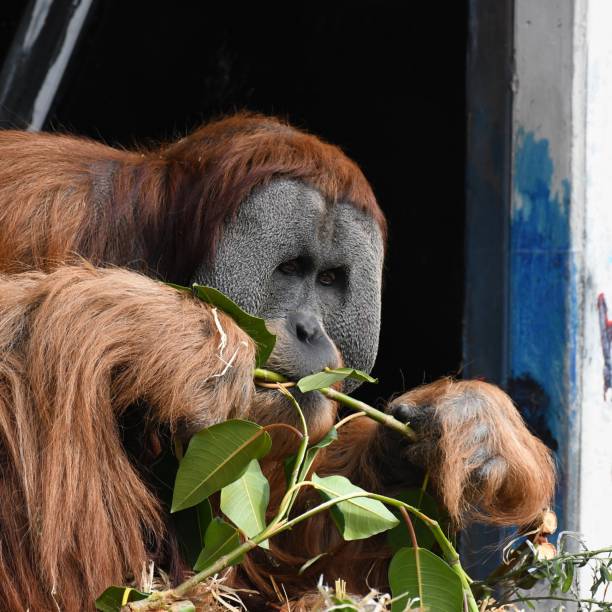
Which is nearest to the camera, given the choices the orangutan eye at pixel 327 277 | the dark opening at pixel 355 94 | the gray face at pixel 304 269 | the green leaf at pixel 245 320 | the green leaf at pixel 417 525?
the green leaf at pixel 245 320

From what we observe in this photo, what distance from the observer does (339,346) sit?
2.75m

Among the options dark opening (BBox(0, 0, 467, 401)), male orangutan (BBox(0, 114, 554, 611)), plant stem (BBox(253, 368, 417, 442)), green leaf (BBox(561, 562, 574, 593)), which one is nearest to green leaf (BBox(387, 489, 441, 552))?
male orangutan (BBox(0, 114, 554, 611))

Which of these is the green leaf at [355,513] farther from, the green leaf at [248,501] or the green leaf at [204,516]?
the green leaf at [204,516]

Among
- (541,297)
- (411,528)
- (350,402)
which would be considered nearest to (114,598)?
(411,528)

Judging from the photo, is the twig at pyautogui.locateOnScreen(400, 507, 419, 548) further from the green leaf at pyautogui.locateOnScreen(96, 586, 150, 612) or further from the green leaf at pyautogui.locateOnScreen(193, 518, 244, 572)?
the green leaf at pyautogui.locateOnScreen(96, 586, 150, 612)

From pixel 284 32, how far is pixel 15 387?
3574 mm

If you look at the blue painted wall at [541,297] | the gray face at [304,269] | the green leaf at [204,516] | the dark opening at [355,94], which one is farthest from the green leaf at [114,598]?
the dark opening at [355,94]

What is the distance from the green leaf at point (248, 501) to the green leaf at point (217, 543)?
33 millimetres

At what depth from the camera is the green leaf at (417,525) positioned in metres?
2.45

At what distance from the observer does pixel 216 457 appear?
6.52 ft

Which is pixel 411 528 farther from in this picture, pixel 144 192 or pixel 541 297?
pixel 541 297

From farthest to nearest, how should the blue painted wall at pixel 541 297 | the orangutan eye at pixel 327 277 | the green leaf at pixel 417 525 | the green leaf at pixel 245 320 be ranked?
the blue painted wall at pixel 541 297 → the orangutan eye at pixel 327 277 → the green leaf at pixel 417 525 → the green leaf at pixel 245 320

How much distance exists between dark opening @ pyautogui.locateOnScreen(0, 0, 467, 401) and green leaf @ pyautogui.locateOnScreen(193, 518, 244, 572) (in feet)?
8.58

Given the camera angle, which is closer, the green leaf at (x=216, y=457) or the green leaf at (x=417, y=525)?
the green leaf at (x=216, y=457)
